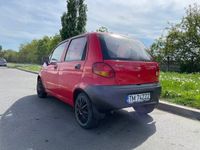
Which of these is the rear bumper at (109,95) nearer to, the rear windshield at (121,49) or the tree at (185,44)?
the rear windshield at (121,49)

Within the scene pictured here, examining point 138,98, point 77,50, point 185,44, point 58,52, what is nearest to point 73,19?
point 185,44

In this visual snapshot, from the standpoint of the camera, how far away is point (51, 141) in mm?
3852

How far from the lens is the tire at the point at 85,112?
4.24m

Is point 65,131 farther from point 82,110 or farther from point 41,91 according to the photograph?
point 41,91

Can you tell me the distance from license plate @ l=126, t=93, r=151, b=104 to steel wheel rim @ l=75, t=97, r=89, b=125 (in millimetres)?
779

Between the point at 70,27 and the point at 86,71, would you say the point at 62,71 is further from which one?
the point at 70,27

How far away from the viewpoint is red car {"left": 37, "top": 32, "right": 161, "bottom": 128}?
4035mm

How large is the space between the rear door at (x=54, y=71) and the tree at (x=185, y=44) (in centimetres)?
2042

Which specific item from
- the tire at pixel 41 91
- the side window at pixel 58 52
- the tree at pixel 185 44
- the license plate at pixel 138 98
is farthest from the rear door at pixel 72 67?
the tree at pixel 185 44

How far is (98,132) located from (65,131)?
583 millimetres

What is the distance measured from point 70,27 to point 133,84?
23.7 m

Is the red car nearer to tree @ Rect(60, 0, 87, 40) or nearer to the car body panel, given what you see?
the car body panel

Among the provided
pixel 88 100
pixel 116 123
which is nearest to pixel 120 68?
pixel 88 100

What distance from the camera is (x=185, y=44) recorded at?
25.8 meters
